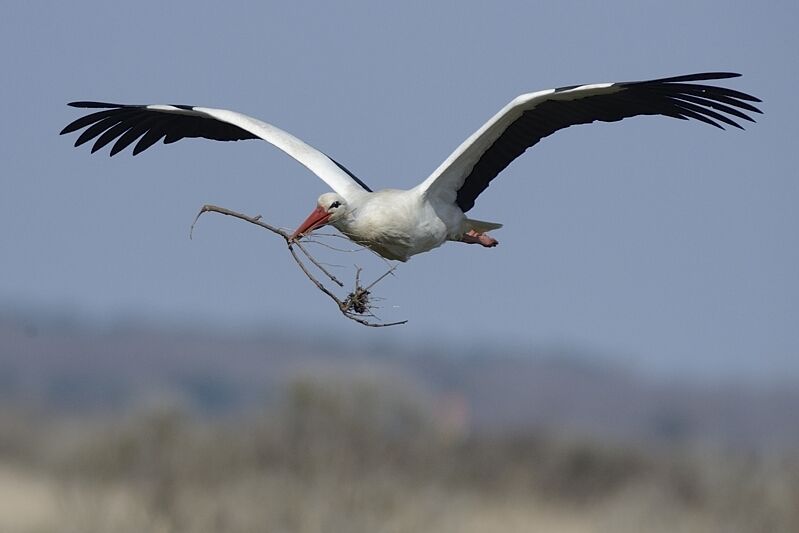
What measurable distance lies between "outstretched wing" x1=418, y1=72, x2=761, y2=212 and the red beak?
0.73 meters

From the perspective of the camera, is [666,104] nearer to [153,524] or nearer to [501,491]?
[153,524]

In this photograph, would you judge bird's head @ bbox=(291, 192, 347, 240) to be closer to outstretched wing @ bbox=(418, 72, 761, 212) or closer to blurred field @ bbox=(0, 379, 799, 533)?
outstretched wing @ bbox=(418, 72, 761, 212)

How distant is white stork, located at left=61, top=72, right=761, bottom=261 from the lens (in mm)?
11523

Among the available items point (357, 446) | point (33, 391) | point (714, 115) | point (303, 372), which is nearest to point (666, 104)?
point (714, 115)

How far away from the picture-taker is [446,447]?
83.2ft

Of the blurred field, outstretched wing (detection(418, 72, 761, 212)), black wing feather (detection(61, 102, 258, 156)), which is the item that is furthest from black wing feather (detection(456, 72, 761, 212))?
the blurred field

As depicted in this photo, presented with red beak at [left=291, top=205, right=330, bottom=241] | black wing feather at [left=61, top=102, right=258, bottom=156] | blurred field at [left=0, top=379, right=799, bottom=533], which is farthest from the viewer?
blurred field at [left=0, top=379, right=799, bottom=533]

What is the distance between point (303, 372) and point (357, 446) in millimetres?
5209

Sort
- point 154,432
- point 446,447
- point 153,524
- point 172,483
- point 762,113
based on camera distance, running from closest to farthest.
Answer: point 762,113 → point 153,524 → point 172,483 → point 154,432 → point 446,447

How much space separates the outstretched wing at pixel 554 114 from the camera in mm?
11477

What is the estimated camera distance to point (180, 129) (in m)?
13.6

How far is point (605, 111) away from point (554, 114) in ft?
1.10

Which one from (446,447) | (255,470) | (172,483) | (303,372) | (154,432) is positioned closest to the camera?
(172,483)

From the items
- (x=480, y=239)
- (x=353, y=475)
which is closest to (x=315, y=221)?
(x=480, y=239)
